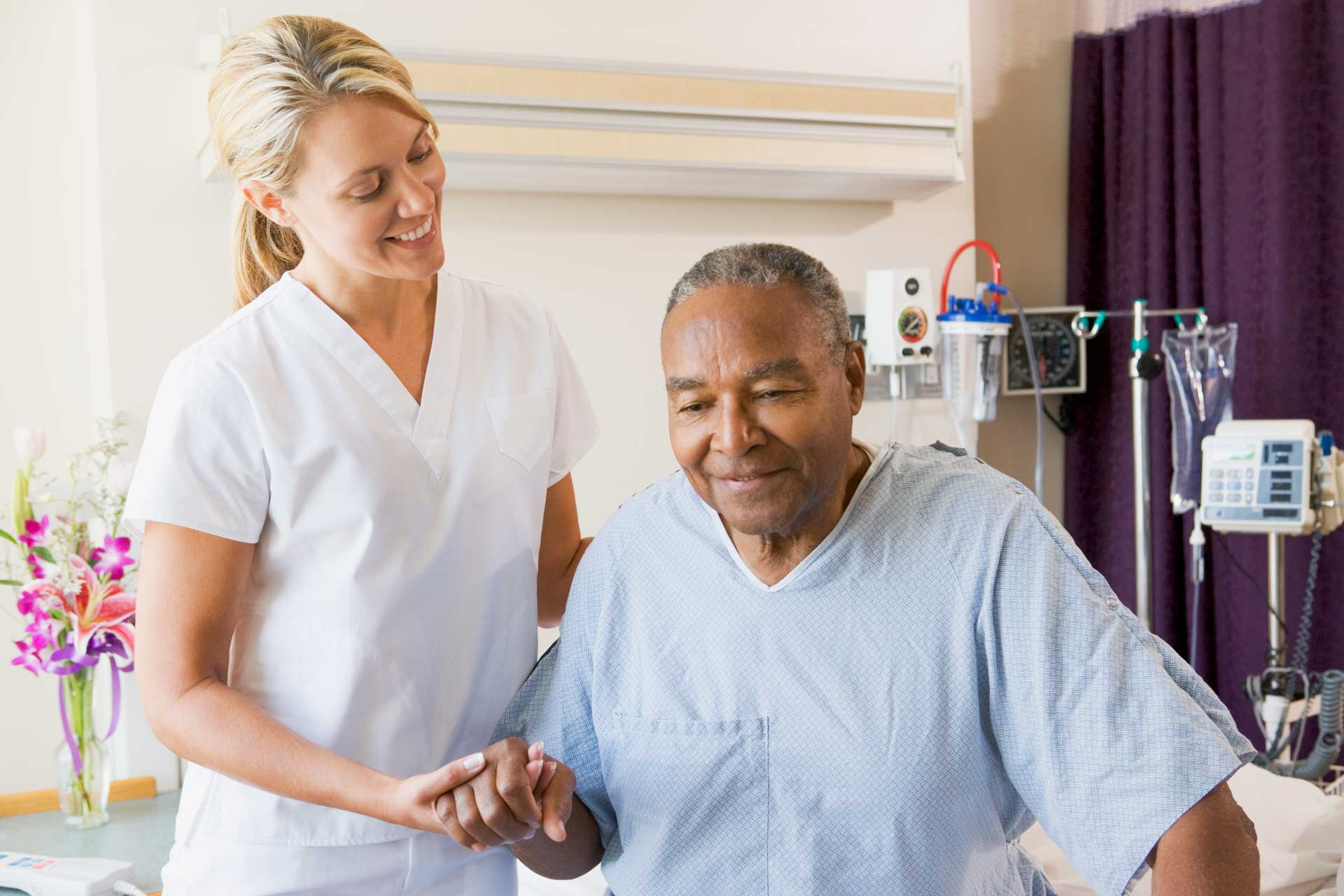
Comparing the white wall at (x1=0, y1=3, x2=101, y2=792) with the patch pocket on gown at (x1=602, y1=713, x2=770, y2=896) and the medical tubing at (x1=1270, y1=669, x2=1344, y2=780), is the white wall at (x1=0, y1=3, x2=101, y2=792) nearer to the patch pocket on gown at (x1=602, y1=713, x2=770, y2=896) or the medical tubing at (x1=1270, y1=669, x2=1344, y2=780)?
the patch pocket on gown at (x1=602, y1=713, x2=770, y2=896)

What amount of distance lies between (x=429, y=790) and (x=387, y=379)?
478 mm

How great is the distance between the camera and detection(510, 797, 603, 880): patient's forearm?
1.31 meters

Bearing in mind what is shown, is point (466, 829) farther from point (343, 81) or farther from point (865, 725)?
point (343, 81)

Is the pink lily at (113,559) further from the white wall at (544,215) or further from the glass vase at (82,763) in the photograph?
the white wall at (544,215)

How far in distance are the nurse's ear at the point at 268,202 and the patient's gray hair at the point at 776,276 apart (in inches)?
17.0

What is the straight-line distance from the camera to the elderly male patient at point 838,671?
3.58ft

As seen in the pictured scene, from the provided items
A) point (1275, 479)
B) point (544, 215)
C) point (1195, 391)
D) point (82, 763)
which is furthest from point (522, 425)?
point (1195, 391)

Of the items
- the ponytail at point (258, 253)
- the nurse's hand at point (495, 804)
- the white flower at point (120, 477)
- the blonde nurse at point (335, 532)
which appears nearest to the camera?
the nurse's hand at point (495, 804)

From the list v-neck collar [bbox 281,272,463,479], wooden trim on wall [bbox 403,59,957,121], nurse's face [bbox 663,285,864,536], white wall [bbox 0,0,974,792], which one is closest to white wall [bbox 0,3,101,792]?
white wall [bbox 0,0,974,792]

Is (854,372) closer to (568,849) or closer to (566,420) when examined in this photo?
(566,420)

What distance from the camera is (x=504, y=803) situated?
1.06 meters

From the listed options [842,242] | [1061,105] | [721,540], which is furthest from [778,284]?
[1061,105]

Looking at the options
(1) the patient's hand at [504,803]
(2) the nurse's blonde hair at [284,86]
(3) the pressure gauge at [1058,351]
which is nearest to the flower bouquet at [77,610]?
(2) the nurse's blonde hair at [284,86]

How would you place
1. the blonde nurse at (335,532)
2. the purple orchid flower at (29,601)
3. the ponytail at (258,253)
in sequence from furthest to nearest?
the purple orchid flower at (29,601) < the ponytail at (258,253) < the blonde nurse at (335,532)
